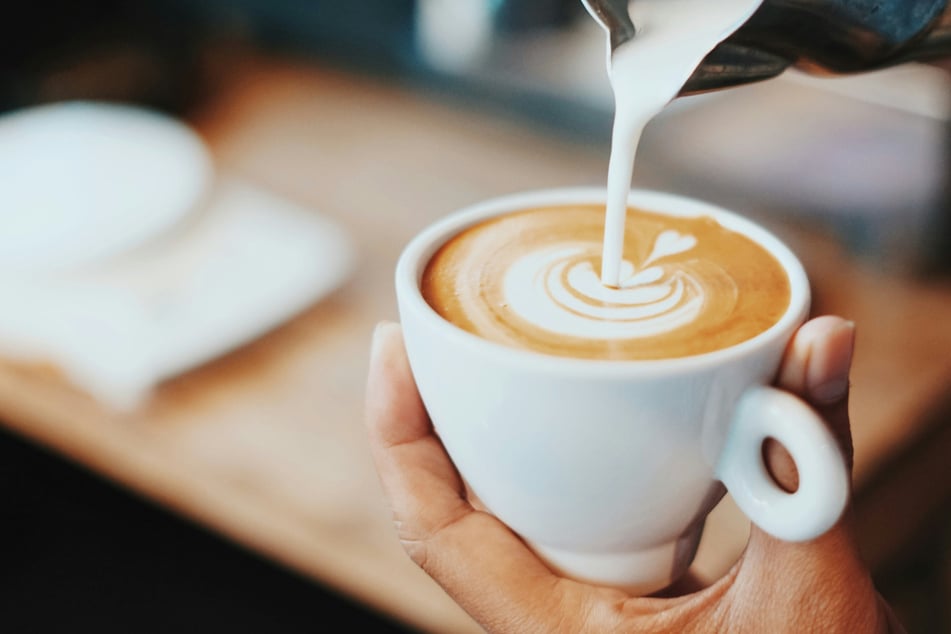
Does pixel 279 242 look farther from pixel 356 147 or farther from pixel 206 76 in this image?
A: pixel 206 76

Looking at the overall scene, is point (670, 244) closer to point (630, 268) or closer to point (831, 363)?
point (630, 268)

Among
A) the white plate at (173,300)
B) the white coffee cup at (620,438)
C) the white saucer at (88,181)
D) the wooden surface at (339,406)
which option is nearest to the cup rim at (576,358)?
the white coffee cup at (620,438)

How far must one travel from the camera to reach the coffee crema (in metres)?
0.45

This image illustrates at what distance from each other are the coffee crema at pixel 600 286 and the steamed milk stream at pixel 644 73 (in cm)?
2

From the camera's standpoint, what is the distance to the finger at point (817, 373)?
16.4 inches

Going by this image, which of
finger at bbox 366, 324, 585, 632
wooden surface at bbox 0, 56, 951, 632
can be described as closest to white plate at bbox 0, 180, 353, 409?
wooden surface at bbox 0, 56, 951, 632

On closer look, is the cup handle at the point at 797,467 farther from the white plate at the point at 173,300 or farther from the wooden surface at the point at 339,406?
the white plate at the point at 173,300

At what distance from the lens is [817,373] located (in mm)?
420

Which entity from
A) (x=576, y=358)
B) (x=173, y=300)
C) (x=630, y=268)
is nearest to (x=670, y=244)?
(x=630, y=268)

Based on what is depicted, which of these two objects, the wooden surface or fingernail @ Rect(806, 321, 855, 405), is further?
the wooden surface

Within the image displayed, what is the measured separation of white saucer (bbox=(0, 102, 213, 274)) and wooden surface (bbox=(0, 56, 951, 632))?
0.12 m

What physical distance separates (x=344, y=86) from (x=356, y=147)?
225 mm

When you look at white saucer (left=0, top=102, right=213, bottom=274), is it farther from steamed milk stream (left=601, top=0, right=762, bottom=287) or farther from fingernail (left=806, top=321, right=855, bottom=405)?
fingernail (left=806, top=321, right=855, bottom=405)

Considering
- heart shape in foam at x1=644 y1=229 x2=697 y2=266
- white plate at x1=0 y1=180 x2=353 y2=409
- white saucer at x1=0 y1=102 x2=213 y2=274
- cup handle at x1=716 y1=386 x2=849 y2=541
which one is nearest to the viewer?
cup handle at x1=716 y1=386 x2=849 y2=541
